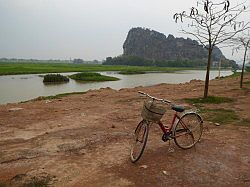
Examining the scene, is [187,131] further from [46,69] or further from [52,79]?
[46,69]

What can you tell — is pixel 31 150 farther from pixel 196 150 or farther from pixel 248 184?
pixel 248 184

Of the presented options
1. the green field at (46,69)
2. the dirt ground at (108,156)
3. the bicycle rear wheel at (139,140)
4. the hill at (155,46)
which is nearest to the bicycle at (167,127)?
the bicycle rear wheel at (139,140)

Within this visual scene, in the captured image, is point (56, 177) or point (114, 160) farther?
point (114, 160)

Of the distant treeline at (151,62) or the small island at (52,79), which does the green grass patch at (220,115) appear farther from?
the distant treeline at (151,62)

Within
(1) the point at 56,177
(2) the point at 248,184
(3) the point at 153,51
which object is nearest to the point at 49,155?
(1) the point at 56,177

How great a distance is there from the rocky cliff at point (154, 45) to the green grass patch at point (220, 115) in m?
145

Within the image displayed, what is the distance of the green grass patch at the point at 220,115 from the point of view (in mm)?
8406

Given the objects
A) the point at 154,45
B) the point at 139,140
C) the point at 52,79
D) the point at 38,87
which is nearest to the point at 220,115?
the point at 139,140

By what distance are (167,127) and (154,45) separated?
158 meters

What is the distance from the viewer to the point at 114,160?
17.1 feet

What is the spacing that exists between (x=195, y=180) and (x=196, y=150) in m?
1.37

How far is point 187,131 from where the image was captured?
5.74 meters

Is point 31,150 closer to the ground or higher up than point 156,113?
closer to the ground

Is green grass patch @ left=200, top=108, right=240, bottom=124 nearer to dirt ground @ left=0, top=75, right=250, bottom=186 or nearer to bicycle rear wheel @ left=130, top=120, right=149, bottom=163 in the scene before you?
dirt ground @ left=0, top=75, right=250, bottom=186
